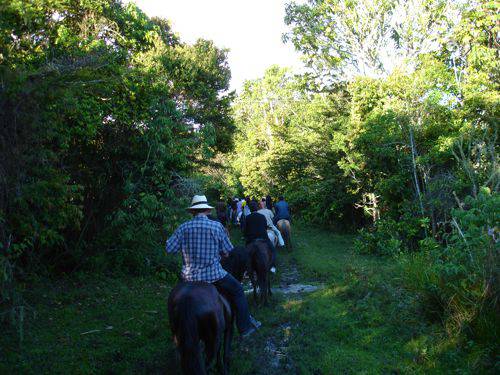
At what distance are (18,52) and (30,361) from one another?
5.91 meters

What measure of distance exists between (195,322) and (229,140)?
57.9 ft

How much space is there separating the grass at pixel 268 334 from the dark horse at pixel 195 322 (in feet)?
3.20

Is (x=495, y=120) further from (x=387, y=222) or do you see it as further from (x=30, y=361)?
(x=30, y=361)

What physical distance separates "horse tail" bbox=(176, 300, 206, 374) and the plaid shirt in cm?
88

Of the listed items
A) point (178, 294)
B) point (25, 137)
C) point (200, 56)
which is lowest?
point (178, 294)

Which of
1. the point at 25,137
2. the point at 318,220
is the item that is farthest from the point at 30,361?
the point at 318,220

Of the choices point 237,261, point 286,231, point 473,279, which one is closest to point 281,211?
point 286,231

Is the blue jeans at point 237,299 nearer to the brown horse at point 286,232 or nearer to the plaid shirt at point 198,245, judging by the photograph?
the plaid shirt at point 198,245

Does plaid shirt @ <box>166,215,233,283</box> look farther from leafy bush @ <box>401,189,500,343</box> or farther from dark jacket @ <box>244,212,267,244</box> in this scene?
dark jacket @ <box>244,212,267,244</box>

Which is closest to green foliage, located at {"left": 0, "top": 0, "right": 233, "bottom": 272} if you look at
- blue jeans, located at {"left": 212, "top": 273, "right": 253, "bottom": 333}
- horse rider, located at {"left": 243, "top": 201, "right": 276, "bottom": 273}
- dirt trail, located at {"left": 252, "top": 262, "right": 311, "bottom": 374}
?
horse rider, located at {"left": 243, "top": 201, "right": 276, "bottom": 273}

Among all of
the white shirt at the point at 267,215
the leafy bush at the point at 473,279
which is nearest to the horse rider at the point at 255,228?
the white shirt at the point at 267,215

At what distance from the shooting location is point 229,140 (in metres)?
22.0

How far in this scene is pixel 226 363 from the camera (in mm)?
5809

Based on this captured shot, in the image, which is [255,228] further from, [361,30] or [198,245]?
[361,30]
